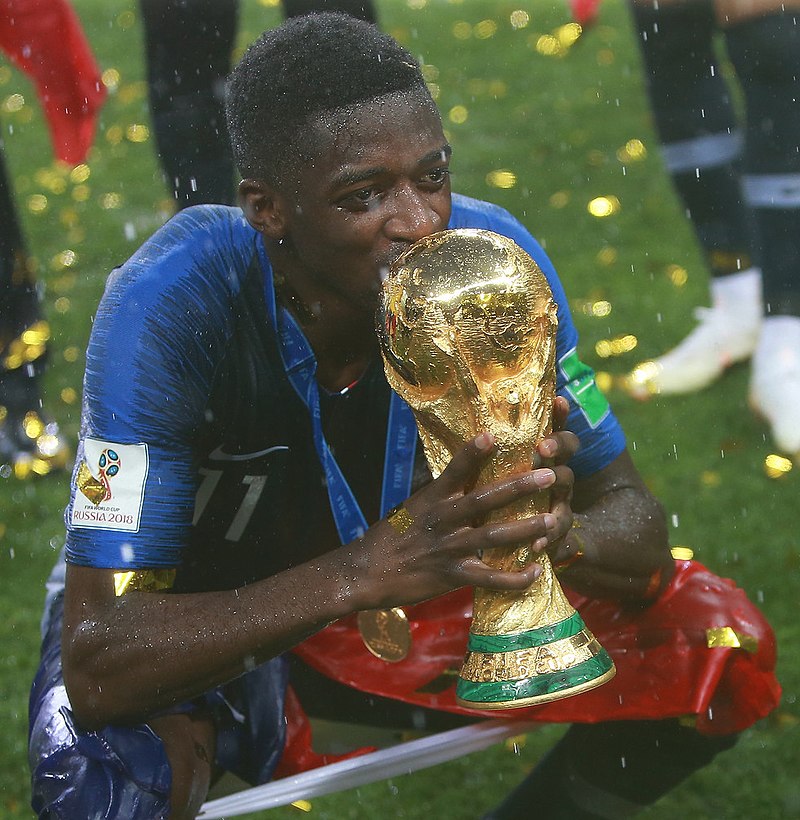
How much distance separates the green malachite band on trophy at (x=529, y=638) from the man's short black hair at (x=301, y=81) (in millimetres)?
866

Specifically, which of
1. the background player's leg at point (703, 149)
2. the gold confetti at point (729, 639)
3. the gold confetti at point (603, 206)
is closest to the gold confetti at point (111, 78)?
the gold confetti at point (603, 206)

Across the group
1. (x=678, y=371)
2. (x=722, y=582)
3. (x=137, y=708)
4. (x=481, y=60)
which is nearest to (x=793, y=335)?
(x=678, y=371)

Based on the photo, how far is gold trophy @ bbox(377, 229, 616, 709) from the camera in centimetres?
221

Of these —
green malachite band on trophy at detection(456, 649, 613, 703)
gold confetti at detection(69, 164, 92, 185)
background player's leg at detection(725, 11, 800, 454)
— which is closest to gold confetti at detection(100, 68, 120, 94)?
gold confetti at detection(69, 164, 92, 185)

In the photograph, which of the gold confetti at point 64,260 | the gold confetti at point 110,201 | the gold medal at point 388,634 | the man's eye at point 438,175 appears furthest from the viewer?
the gold confetti at point 110,201

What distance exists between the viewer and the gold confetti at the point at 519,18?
30.5ft

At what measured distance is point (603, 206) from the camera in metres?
6.95

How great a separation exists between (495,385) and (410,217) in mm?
339

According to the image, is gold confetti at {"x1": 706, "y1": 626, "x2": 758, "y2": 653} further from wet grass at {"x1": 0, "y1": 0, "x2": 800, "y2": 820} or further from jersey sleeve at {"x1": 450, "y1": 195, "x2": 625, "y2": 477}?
wet grass at {"x1": 0, "y1": 0, "x2": 800, "y2": 820}

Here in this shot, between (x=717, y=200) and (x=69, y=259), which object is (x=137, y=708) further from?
(x=69, y=259)

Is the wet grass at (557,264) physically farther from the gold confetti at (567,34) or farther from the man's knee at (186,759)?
the man's knee at (186,759)

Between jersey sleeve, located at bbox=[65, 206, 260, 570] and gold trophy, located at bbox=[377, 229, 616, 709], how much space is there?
42 cm

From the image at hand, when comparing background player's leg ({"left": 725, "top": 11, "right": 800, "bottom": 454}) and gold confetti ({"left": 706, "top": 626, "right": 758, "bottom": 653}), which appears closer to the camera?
gold confetti ({"left": 706, "top": 626, "right": 758, "bottom": 653})

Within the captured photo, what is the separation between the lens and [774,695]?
9.04ft
